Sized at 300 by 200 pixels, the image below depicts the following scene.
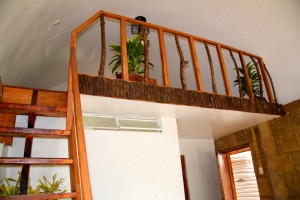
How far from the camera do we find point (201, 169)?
5.11 metres

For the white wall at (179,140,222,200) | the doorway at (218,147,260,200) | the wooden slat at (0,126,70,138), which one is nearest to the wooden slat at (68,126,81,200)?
the wooden slat at (0,126,70,138)

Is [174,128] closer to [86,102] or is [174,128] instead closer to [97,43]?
[86,102]

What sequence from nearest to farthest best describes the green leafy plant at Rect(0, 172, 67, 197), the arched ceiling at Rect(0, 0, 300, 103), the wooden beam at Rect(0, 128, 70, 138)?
the wooden beam at Rect(0, 128, 70, 138) → the green leafy plant at Rect(0, 172, 67, 197) → the arched ceiling at Rect(0, 0, 300, 103)

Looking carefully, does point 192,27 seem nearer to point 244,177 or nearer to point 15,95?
point 15,95

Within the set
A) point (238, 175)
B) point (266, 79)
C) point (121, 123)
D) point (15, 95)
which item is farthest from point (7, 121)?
point (238, 175)

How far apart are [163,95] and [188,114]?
68 centimetres

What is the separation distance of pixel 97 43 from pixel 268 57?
118 inches

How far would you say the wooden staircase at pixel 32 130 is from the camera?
178 cm

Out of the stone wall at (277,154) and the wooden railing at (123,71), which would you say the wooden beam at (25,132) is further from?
the stone wall at (277,154)

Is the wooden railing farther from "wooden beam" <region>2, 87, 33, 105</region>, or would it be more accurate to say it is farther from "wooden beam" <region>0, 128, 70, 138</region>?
"wooden beam" <region>2, 87, 33, 105</region>

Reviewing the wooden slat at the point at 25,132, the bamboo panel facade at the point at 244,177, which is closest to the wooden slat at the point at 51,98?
the wooden slat at the point at 25,132

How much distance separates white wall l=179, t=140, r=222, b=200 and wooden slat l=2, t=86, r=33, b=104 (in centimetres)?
318

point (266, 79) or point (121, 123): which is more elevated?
point (266, 79)

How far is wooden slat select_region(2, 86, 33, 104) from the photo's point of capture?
2.73 metres
